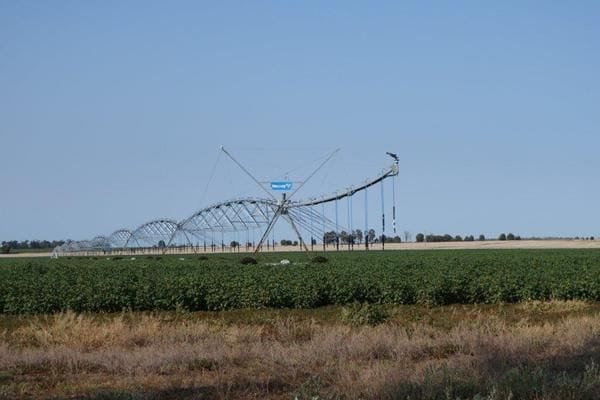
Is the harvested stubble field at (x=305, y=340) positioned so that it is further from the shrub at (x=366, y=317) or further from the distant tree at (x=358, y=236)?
the distant tree at (x=358, y=236)

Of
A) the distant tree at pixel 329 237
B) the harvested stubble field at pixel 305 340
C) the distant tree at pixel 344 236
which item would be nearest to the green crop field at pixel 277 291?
the harvested stubble field at pixel 305 340

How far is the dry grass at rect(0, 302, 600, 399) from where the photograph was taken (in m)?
9.21

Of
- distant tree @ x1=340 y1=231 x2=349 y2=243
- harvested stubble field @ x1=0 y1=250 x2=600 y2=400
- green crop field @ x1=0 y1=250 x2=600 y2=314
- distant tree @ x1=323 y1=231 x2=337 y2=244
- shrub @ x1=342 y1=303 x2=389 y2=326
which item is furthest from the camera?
distant tree @ x1=340 y1=231 x2=349 y2=243

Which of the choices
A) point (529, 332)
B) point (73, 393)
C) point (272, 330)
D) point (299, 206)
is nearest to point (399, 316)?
point (272, 330)

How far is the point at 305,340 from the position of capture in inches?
650

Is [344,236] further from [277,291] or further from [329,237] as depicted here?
[277,291]

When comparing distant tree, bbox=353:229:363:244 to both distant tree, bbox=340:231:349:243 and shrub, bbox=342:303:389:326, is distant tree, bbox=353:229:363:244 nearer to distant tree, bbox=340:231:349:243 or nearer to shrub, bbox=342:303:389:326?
distant tree, bbox=340:231:349:243

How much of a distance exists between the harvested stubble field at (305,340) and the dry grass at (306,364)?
0.12 ft

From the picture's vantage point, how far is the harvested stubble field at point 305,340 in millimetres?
9828

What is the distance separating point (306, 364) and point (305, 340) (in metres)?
4.42

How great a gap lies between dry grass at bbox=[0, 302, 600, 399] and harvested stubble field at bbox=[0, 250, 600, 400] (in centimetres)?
4

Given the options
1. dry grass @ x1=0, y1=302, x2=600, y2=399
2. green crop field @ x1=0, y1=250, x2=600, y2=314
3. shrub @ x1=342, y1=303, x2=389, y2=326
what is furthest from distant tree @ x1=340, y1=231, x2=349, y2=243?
dry grass @ x1=0, y1=302, x2=600, y2=399

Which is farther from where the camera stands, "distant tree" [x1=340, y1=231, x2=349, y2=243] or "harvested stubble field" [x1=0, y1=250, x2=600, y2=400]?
"distant tree" [x1=340, y1=231, x2=349, y2=243]

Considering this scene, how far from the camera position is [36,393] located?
10.6 m
